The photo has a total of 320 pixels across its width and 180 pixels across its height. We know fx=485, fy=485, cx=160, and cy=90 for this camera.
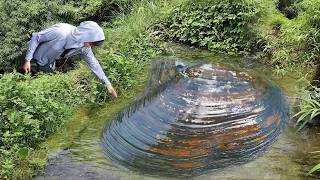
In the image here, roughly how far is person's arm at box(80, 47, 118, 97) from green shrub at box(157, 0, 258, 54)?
2.70 m

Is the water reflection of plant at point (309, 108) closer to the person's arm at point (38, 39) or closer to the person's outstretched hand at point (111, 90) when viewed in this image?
the person's outstretched hand at point (111, 90)

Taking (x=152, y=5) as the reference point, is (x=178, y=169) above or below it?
below

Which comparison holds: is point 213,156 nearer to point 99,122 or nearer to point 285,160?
point 285,160

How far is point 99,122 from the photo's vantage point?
561 centimetres

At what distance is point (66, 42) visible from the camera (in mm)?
5828

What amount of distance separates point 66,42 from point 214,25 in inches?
131

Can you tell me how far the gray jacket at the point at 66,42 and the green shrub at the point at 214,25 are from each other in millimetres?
2866

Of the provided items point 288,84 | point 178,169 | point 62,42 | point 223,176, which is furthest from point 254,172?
point 62,42

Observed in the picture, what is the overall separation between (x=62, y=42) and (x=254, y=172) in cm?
285

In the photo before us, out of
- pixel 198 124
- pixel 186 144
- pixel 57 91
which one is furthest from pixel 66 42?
pixel 186 144

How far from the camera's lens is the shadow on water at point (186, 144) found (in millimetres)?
4359

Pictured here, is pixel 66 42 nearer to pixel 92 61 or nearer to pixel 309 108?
pixel 92 61

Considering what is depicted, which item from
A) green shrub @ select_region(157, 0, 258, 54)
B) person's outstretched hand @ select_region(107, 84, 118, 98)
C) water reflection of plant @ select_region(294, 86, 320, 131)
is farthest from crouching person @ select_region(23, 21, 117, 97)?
green shrub @ select_region(157, 0, 258, 54)

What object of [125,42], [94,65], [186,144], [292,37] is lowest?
[186,144]
